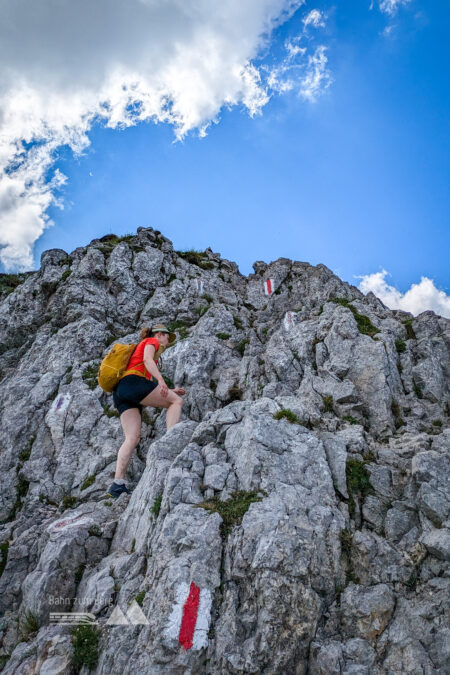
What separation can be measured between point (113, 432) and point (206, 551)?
A: 8.07 meters

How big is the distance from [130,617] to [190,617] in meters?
1.33

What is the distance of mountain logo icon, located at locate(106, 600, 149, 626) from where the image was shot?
7.21 metres

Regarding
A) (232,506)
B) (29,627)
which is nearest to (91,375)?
(29,627)

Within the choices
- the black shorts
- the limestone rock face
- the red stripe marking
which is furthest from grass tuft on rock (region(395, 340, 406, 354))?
the red stripe marking

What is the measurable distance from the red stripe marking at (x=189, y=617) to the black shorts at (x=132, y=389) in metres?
6.08

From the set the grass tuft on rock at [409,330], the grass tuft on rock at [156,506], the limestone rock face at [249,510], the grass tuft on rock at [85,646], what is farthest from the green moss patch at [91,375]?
the grass tuft on rock at [409,330]

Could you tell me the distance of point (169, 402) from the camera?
41.6 feet

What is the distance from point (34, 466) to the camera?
1462cm

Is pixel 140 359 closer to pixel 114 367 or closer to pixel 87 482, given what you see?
pixel 114 367

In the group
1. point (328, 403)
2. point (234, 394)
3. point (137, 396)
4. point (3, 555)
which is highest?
point (234, 394)

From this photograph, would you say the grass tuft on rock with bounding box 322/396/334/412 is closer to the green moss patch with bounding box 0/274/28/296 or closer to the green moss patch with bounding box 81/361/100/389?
the green moss patch with bounding box 81/361/100/389

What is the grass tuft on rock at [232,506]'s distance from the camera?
8.27 meters

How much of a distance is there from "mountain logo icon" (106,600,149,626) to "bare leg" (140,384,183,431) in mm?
5253

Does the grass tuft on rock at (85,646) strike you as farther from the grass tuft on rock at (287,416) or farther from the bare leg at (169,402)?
the grass tuft on rock at (287,416)
